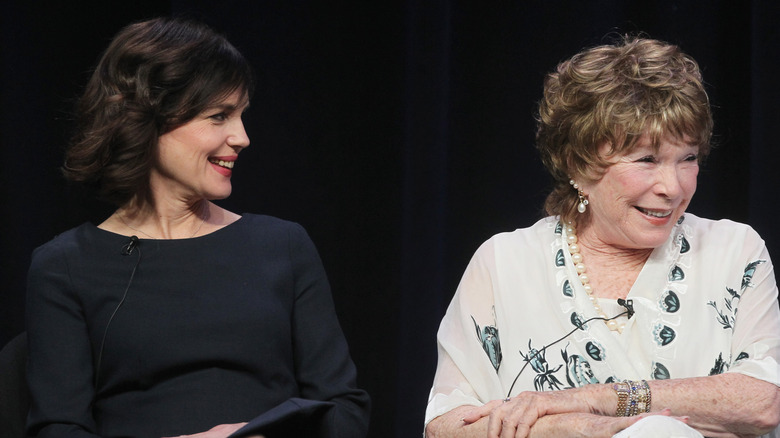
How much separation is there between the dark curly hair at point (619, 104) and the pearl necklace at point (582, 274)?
0.45ft

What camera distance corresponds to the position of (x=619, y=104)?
90.0 inches

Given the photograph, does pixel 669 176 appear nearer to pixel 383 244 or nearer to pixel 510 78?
pixel 510 78

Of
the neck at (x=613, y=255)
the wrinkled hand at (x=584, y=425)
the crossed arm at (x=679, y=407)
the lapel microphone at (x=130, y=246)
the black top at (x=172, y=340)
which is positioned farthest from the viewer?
the neck at (x=613, y=255)

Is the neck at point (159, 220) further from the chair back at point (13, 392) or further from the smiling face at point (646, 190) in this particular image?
the smiling face at point (646, 190)

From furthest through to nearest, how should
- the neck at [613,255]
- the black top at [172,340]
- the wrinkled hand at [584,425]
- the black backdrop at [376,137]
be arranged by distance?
the black backdrop at [376,137] → the neck at [613,255] → the black top at [172,340] → the wrinkled hand at [584,425]

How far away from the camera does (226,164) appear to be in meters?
2.38

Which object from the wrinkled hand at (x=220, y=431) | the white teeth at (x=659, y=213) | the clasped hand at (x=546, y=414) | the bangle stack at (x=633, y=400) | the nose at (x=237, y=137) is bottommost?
the wrinkled hand at (x=220, y=431)

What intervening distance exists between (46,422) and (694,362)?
1.37 metres

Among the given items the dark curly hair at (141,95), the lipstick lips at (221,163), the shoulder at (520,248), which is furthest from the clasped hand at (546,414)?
the dark curly hair at (141,95)

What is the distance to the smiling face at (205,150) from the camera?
2.32 meters

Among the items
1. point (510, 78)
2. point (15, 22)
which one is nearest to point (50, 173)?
point (15, 22)

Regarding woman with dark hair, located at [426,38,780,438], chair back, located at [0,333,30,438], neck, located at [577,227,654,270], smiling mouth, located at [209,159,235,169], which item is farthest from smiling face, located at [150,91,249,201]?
neck, located at [577,227,654,270]

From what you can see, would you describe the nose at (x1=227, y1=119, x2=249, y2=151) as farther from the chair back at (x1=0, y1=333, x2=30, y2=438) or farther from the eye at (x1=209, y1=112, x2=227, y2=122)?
the chair back at (x1=0, y1=333, x2=30, y2=438)

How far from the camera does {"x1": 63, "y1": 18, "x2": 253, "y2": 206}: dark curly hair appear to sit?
2297 mm
